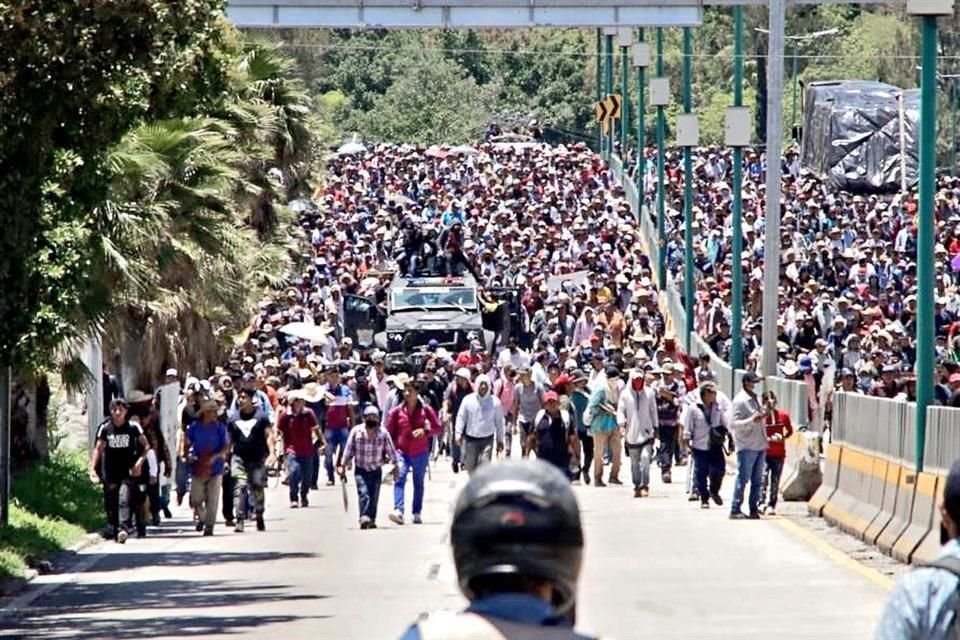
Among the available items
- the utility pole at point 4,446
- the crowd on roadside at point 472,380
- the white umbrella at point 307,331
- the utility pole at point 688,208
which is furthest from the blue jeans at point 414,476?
the utility pole at point 688,208

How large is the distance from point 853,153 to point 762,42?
114 feet

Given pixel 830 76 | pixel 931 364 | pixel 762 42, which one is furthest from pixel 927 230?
pixel 830 76

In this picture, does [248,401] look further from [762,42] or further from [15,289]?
[762,42]

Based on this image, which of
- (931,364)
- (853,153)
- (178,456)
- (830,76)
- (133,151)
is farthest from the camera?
(830,76)

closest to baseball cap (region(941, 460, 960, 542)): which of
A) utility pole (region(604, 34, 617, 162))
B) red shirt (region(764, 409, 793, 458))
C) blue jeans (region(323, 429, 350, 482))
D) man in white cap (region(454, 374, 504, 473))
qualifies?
red shirt (region(764, 409, 793, 458))

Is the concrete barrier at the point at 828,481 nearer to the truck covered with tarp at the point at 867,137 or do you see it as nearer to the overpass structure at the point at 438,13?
the overpass structure at the point at 438,13

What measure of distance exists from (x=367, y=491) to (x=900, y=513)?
20.9 feet

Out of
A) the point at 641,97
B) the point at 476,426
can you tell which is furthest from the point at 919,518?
the point at 641,97

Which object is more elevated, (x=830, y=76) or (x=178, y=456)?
(x=830, y=76)

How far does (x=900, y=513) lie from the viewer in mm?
20875

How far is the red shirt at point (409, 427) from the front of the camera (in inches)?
1006

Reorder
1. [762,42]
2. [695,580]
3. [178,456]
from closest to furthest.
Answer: [695,580] → [178,456] → [762,42]

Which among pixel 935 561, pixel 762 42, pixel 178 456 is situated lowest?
pixel 178 456

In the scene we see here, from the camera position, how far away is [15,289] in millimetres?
19109
